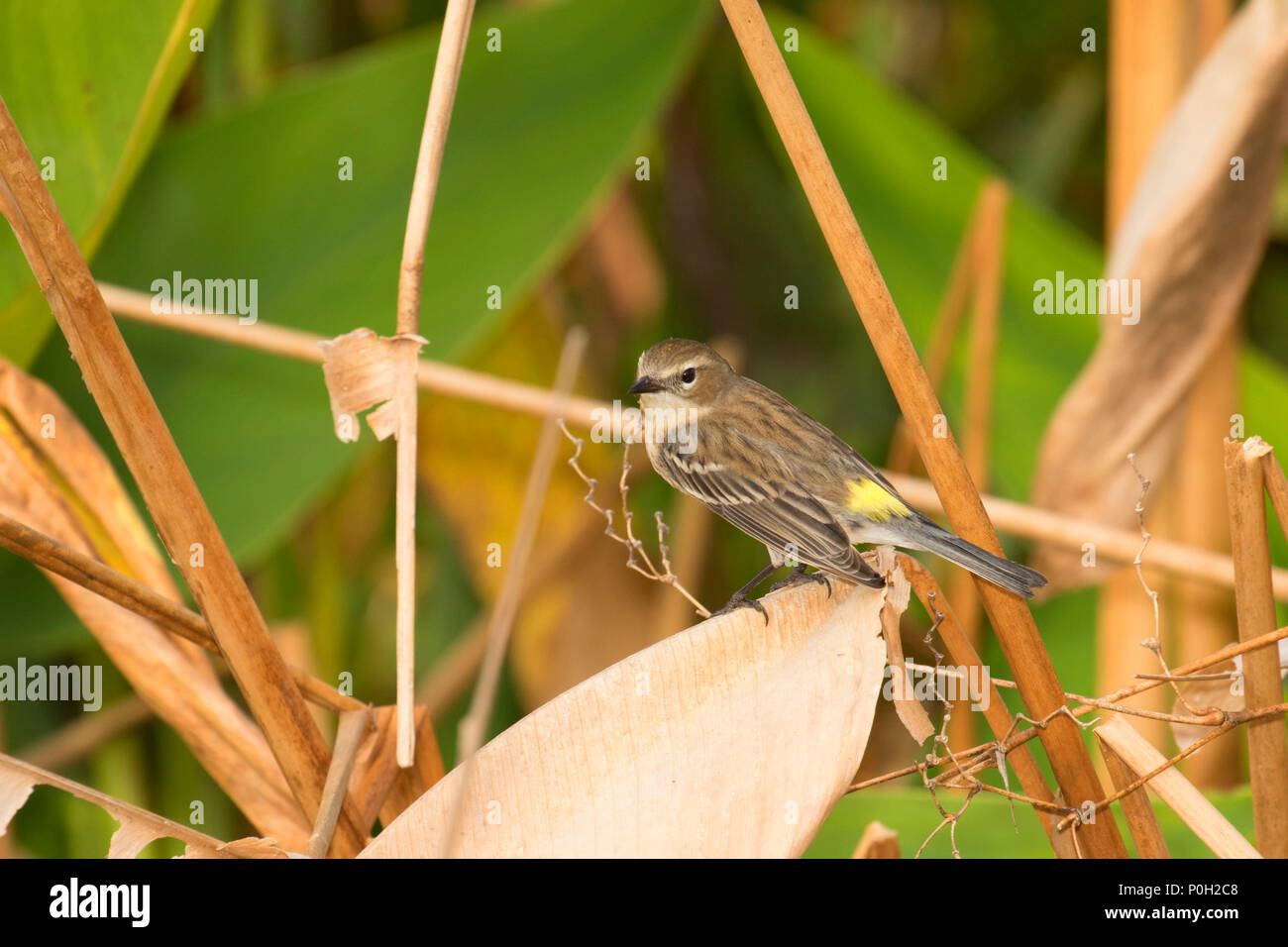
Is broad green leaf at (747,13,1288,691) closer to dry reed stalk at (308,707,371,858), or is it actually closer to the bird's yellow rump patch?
the bird's yellow rump patch

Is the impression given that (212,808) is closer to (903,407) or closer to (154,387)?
(154,387)

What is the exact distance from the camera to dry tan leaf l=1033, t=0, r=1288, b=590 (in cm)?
179

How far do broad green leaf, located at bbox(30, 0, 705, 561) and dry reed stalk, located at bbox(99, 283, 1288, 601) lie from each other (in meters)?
0.23

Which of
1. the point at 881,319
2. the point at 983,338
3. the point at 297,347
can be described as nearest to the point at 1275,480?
the point at 881,319

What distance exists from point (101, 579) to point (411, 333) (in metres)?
0.40

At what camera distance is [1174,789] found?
119 cm

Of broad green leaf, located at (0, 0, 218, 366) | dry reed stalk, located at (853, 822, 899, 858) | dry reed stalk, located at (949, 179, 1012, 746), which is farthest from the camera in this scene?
dry reed stalk, located at (949, 179, 1012, 746)

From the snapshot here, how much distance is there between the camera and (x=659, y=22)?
211 centimetres

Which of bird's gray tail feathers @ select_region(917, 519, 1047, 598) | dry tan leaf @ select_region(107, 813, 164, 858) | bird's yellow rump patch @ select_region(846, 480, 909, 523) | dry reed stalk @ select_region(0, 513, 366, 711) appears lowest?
dry tan leaf @ select_region(107, 813, 164, 858)

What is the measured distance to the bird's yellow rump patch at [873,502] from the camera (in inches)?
71.2

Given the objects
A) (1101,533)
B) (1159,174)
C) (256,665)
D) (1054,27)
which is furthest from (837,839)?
(1054,27)

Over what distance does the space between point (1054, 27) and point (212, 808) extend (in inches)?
115

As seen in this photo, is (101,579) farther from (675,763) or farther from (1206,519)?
(1206,519)

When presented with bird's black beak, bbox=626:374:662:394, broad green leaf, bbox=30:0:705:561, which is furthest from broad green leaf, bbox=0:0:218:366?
bird's black beak, bbox=626:374:662:394
